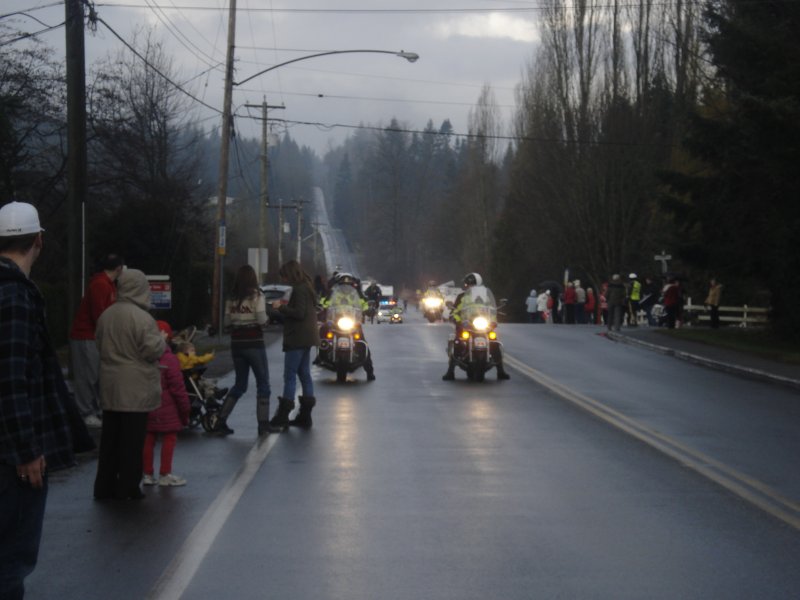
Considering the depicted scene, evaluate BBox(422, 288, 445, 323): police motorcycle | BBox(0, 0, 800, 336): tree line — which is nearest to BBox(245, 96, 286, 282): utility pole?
BBox(0, 0, 800, 336): tree line

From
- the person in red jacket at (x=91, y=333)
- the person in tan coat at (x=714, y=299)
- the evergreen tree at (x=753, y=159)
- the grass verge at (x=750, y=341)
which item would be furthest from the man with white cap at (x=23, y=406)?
the person in tan coat at (x=714, y=299)

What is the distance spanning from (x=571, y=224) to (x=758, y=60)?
108ft

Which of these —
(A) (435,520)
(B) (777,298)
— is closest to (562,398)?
(A) (435,520)

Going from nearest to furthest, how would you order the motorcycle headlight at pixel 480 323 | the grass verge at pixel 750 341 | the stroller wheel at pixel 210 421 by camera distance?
the stroller wheel at pixel 210 421, the motorcycle headlight at pixel 480 323, the grass verge at pixel 750 341

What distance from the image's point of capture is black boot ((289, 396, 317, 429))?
599 inches

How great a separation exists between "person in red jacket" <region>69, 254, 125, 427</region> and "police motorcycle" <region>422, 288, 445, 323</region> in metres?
46.9

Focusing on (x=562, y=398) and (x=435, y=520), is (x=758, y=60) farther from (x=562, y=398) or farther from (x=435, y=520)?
(x=435, y=520)

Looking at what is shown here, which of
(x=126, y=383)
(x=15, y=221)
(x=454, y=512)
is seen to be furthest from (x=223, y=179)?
(x=15, y=221)

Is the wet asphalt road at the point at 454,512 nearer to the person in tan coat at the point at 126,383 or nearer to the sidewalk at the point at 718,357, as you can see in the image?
the person in tan coat at the point at 126,383

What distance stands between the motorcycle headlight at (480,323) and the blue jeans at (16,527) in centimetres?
1639

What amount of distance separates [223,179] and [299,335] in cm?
2111

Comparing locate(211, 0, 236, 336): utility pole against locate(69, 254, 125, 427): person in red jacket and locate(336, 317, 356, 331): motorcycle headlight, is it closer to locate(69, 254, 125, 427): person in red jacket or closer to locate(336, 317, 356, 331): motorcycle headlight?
locate(336, 317, 356, 331): motorcycle headlight

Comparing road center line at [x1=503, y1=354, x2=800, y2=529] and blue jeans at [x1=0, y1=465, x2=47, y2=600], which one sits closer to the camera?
blue jeans at [x1=0, y1=465, x2=47, y2=600]

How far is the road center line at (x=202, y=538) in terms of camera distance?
7281mm
